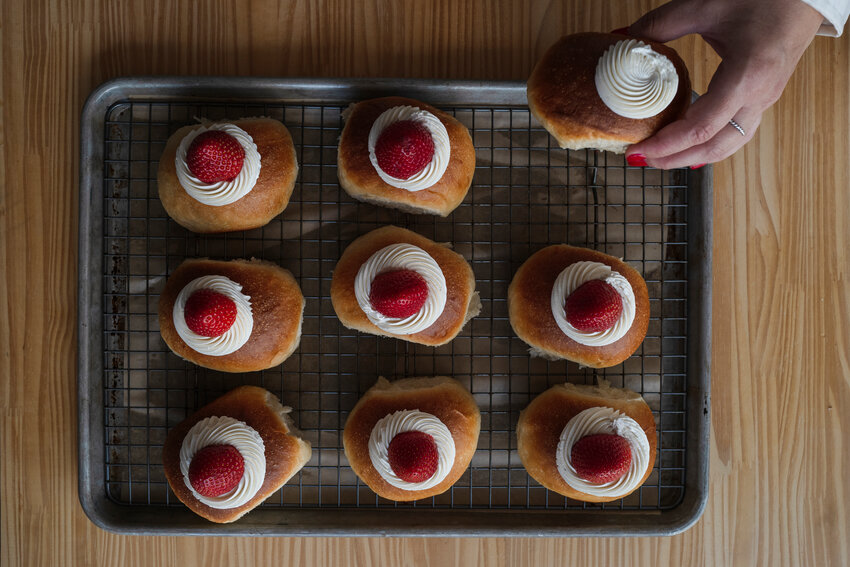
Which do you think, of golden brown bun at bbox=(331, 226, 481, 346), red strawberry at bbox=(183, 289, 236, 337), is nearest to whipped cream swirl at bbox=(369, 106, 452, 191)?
golden brown bun at bbox=(331, 226, 481, 346)

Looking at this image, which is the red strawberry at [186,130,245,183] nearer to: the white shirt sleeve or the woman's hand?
the woman's hand

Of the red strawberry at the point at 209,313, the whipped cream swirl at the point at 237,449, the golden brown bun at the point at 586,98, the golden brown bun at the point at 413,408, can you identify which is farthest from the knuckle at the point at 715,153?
the whipped cream swirl at the point at 237,449

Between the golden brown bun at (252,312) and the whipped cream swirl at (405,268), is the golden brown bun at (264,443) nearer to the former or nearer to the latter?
the golden brown bun at (252,312)

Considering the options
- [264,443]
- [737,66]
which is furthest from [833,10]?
[264,443]

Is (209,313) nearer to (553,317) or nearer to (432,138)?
(432,138)

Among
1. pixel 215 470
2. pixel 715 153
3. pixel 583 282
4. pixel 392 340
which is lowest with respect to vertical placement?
pixel 215 470

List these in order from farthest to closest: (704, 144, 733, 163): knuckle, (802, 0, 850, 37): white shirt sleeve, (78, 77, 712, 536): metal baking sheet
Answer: (78, 77, 712, 536): metal baking sheet
(704, 144, 733, 163): knuckle
(802, 0, 850, 37): white shirt sleeve
